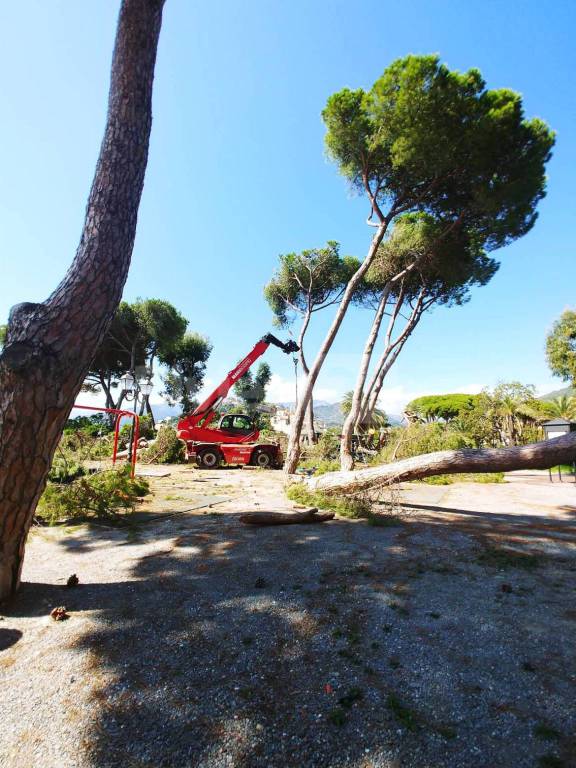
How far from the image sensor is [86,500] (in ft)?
16.5

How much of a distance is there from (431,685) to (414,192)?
489 inches

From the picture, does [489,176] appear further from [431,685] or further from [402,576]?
[431,685]

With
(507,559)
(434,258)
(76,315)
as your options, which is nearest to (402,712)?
(507,559)

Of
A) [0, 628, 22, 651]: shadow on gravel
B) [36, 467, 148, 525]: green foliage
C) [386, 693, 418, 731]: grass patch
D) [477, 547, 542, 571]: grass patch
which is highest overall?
[36, 467, 148, 525]: green foliage

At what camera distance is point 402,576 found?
2988 mm

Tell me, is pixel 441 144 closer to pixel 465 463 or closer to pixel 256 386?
pixel 465 463

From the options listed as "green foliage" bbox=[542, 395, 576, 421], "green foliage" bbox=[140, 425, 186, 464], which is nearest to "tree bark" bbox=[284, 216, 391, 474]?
"green foliage" bbox=[140, 425, 186, 464]

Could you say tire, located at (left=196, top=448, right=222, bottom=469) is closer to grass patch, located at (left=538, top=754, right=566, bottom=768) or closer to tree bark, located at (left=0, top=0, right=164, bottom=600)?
tree bark, located at (left=0, top=0, right=164, bottom=600)

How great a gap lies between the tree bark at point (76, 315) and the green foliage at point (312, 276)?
55.1 feet

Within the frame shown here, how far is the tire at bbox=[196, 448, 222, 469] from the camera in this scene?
40.2ft

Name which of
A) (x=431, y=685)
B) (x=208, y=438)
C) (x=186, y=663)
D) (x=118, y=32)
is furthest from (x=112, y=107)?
(x=208, y=438)

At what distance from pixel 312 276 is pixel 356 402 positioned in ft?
38.3

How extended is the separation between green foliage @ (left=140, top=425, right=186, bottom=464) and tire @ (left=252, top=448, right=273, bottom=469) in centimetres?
322

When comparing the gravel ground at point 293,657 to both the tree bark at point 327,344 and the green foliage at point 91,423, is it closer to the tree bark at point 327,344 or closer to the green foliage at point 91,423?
the tree bark at point 327,344
